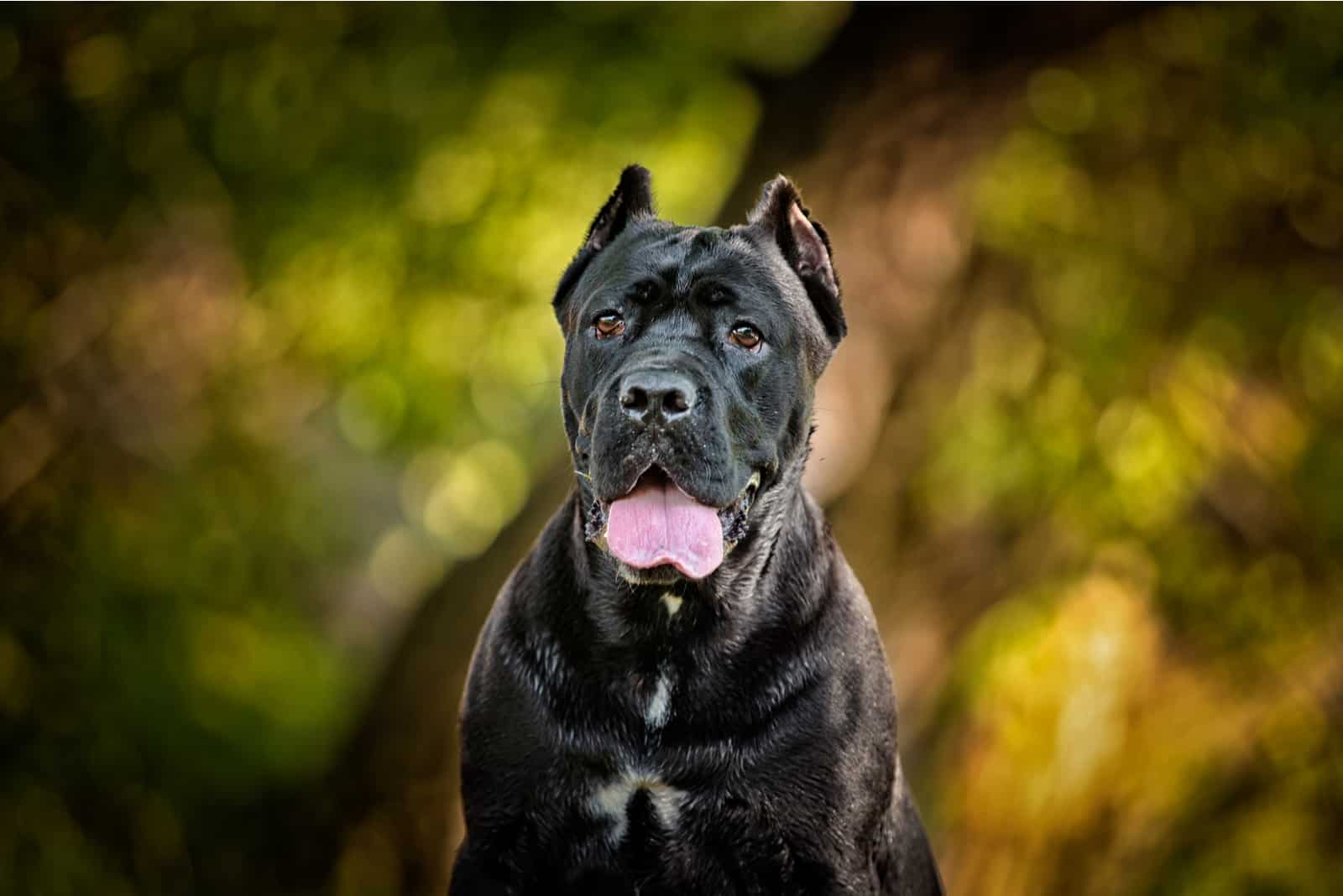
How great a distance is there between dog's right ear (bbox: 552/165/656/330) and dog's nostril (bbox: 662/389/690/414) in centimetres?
75

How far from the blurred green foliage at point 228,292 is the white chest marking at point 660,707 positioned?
545 cm

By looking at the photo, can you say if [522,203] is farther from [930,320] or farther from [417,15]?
[930,320]

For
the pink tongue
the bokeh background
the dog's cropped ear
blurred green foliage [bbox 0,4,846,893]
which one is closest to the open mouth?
the pink tongue

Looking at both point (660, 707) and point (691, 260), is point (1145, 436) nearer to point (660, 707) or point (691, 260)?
point (691, 260)

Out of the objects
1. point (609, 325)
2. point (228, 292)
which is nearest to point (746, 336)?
point (609, 325)

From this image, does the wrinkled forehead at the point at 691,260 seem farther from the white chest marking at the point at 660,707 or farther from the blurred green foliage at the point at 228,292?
the blurred green foliage at the point at 228,292

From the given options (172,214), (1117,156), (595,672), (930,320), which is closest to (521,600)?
(595,672)

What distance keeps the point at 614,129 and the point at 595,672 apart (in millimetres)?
6354

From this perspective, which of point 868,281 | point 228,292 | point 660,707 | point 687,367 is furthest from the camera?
point 228,292

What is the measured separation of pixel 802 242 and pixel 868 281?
4.23 m

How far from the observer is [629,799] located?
170 inches

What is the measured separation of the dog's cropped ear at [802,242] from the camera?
4691 mm

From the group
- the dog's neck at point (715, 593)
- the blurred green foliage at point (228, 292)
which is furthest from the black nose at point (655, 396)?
the blurred green foliage at point (228, 292)

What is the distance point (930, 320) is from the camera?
891 cm
